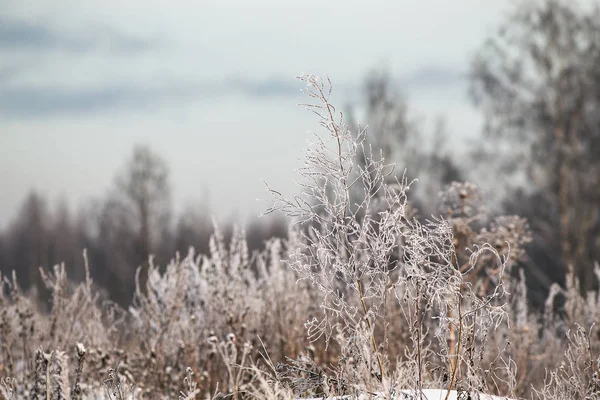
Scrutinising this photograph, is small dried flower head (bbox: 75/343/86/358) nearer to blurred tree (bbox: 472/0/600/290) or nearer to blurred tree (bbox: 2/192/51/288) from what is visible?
blurred tree (bbox: 472/0/600/290)

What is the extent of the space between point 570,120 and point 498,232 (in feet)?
34.2

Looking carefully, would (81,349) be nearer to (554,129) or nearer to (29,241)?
(554,129)

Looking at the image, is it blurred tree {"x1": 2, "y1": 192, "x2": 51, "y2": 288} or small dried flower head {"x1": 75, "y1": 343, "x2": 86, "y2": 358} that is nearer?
small dried flower head {"x1": 75, "y1": 343, "x2": 86, "y2": 358}

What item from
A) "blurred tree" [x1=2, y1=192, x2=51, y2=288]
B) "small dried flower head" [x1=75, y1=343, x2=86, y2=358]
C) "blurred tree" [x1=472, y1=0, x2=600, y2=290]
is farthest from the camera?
"blurred tree" [x1=2, y1=192, x2=51, y2=288]

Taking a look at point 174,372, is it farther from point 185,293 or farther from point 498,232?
point 498,232

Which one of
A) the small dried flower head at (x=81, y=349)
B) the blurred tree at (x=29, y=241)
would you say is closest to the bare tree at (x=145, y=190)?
the blurred tree at (x=29, y=241)

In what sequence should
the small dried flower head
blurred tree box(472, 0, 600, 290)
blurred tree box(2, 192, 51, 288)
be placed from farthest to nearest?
blurred tree box(2, 192, 51, 288)
blurred tree box(472, 0, 600, 290)
the small dried flower head

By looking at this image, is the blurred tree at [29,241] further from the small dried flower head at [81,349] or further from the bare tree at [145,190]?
the small dried flower head at [81,349]

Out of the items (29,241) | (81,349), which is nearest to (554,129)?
(81,349)

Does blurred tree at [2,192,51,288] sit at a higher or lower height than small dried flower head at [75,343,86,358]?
lower

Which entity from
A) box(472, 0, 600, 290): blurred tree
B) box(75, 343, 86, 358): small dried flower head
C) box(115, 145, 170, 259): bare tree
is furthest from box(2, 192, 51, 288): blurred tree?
box(75, 343, 86, 358): small dried flower head

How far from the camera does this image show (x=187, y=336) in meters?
7.47

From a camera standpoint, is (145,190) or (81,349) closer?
(81,349)

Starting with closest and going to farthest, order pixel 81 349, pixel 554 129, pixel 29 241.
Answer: pixel 81 349 < pixel 554 129 < pixel 29 241
